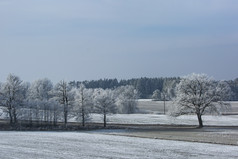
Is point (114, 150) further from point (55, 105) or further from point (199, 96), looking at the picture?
point (55, 105)

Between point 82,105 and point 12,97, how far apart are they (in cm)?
1440

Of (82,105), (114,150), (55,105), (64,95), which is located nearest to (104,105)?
(82,105)

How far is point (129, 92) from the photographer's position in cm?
13875

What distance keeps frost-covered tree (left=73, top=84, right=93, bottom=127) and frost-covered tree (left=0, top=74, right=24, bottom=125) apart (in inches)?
456

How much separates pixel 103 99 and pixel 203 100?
70.0 feet

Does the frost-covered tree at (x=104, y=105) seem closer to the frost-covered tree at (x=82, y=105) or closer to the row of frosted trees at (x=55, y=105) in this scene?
the row of frosted trees at (x=55, y=105)

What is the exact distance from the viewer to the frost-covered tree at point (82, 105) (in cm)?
7325

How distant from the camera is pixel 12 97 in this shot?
74.7 meters

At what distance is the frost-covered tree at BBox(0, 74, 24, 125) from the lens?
73.8 meters

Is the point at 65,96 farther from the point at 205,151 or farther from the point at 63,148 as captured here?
the point at 205,151

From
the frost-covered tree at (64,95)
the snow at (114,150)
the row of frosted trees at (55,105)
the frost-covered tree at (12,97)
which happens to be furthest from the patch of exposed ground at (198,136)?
the frost-covered tree at (12,97)

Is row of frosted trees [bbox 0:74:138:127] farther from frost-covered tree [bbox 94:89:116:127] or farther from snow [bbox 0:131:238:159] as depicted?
snow [bbox 0:131:238:159]

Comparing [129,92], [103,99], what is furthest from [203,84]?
[129,92]

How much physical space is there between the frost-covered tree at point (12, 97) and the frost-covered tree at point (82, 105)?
11583 mm
